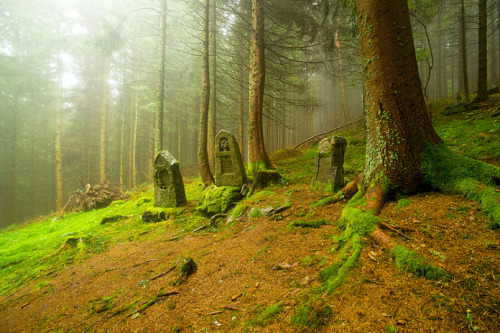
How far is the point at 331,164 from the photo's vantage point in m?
4.96

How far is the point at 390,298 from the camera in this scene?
4.83 ft

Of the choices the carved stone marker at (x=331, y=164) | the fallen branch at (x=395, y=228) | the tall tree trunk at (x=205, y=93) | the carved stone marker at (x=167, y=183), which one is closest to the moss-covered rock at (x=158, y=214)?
the carved stone marker at (x=167, y=183)

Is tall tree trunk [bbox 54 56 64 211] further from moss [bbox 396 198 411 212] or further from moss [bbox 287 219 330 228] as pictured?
moss [bbox 396 198 411 212]

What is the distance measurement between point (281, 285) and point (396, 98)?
119 inches

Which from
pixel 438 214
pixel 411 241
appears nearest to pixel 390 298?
pixel 411 241

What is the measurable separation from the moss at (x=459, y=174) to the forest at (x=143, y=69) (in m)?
5.93

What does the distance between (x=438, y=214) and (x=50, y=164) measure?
32.2 metres

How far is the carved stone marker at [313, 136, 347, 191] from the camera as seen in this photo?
15.9 feet

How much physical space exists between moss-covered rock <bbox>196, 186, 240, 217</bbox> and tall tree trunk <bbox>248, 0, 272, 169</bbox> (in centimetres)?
153

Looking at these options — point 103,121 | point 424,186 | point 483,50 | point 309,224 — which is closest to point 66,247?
point 309,224

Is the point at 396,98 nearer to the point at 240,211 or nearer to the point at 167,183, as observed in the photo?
the point at 240,211

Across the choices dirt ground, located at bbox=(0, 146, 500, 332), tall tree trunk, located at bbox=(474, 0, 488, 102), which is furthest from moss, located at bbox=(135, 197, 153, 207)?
tall tree trunk, located at bbox=(474, 0, 488, 102)

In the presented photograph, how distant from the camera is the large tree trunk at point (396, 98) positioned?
284cm

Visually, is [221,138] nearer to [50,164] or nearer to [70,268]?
[70,268]
